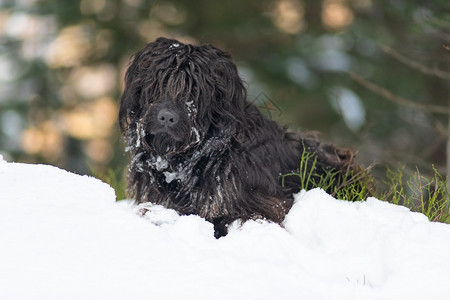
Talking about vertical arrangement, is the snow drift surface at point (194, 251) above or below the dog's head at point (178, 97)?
below

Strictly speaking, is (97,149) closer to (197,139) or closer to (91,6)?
(91,6)

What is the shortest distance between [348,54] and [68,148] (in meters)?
6.49

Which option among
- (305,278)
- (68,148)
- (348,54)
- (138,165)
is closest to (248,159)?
(138,165)

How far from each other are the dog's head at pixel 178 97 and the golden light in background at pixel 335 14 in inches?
398

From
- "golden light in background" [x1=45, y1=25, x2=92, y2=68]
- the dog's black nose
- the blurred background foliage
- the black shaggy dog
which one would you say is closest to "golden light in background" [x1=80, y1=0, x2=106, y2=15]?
the blurred background foliage

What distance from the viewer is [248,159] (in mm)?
4742

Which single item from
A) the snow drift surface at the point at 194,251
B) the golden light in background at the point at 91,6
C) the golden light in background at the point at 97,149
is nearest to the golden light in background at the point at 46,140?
the golden light in background at the point at 97,149

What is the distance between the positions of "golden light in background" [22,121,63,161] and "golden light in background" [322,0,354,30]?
6.62 m

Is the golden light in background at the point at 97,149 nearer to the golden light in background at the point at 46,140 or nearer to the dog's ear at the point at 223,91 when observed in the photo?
the golden light in background at the point at 46,140

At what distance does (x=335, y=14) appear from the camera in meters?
15.6

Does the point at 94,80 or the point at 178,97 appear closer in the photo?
the point at 178,97

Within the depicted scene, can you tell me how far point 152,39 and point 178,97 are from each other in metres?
8.88

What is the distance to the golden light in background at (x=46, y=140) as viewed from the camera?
47.3 feet

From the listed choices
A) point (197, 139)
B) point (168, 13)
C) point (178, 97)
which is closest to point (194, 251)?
point (197, 139)
